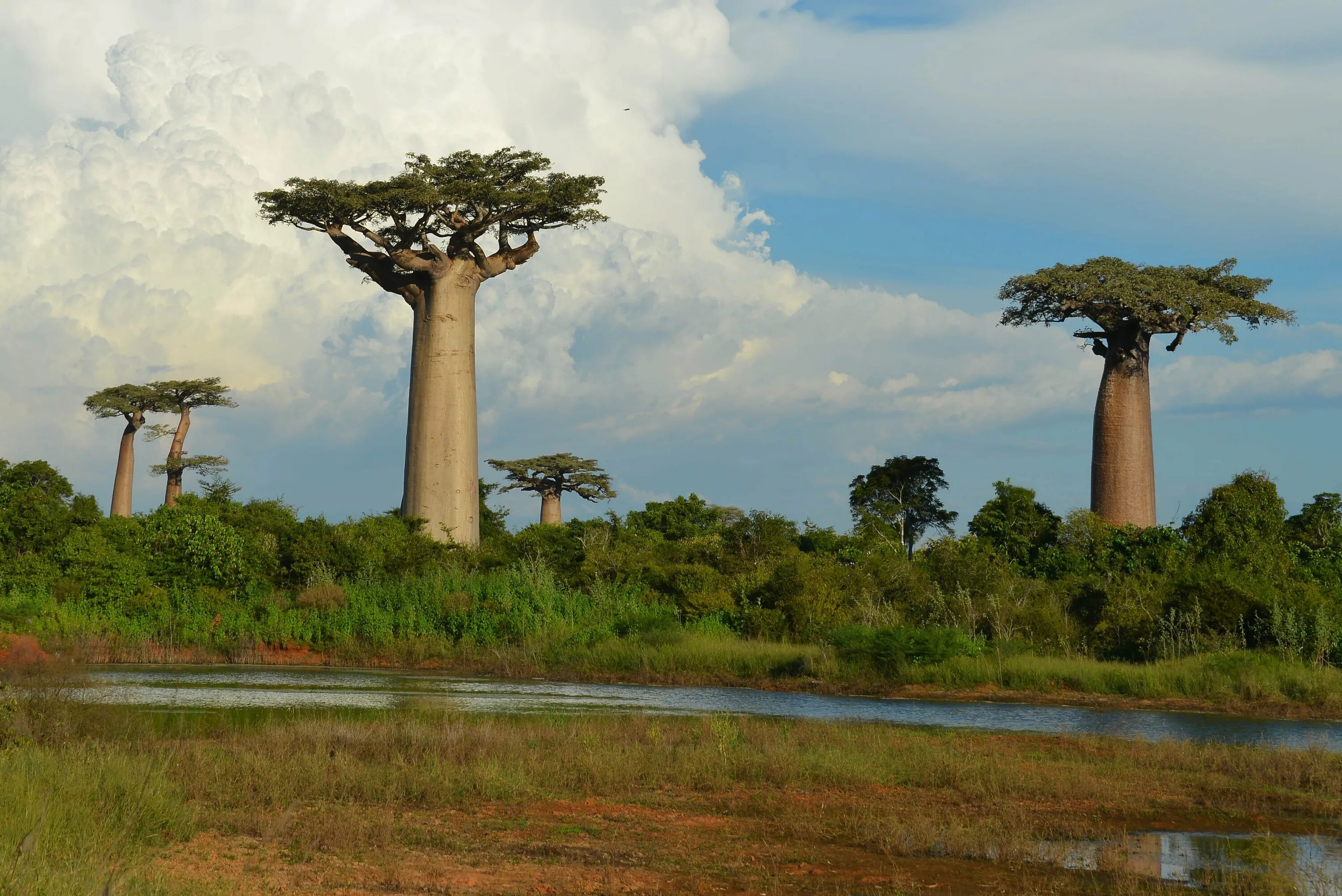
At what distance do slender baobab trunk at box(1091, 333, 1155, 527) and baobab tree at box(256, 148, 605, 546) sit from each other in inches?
565

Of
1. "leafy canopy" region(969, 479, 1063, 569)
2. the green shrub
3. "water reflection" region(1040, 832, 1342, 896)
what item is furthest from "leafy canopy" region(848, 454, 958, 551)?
"water reflection" region(1040, 832, 1342, 896)

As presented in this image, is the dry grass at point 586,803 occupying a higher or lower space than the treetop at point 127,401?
lower

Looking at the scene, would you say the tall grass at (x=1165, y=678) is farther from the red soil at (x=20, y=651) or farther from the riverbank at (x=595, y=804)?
the red soil at (x=20, y=651)

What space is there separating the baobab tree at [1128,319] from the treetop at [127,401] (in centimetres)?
3111

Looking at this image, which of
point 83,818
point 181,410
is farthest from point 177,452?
point 83,818

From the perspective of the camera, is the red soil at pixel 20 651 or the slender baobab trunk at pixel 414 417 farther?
the slender baobab trunk at pixel 414 417

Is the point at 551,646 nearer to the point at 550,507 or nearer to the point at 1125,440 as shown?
the point at 1125,440

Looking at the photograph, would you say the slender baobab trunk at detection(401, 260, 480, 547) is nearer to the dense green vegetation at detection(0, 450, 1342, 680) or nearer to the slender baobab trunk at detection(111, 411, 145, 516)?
the dense green vegetation at detection(0, 450, 1342, 680)

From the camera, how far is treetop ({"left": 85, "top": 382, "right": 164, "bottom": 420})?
49062 millimetres

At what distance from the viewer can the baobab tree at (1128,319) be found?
34312mm

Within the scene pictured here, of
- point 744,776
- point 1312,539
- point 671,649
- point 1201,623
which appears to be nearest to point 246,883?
point 744,776

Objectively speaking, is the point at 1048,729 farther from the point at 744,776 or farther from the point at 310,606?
the point at 310,606

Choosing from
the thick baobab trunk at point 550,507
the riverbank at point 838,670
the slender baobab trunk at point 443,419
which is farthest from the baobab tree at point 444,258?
the thick baobab trunk at point 550,507

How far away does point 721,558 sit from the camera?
28.8 metres
